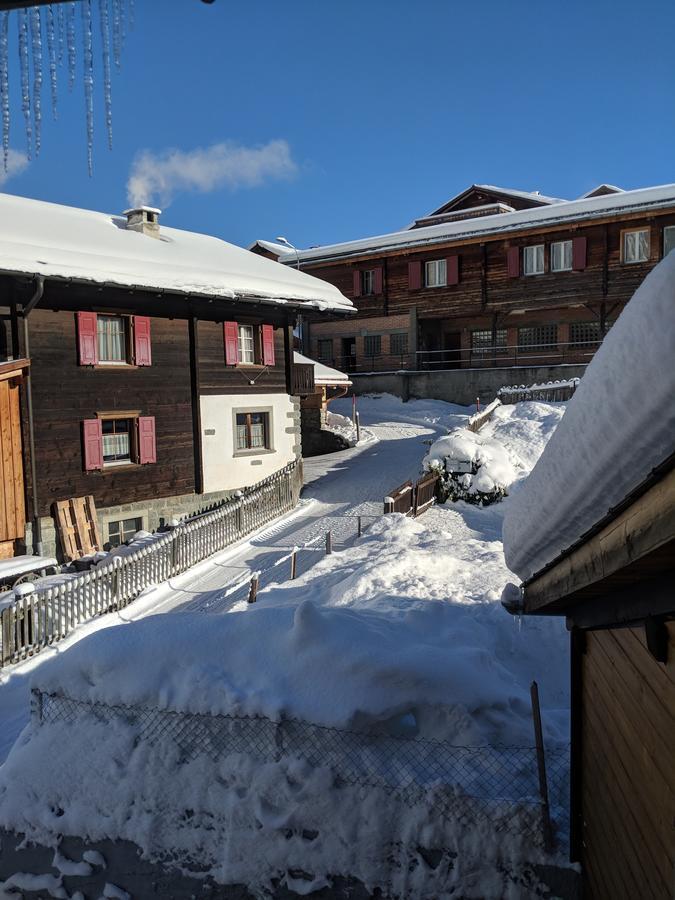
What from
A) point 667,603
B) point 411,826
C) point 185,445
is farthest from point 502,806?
point 185,445

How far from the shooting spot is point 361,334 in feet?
117

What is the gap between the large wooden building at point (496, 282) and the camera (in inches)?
1141

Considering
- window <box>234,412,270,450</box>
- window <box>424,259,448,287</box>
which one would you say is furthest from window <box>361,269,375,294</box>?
window <box>234,412,270,450</box>

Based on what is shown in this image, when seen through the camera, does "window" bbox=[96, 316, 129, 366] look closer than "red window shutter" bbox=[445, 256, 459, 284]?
Yes

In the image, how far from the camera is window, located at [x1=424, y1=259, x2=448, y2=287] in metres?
33.4

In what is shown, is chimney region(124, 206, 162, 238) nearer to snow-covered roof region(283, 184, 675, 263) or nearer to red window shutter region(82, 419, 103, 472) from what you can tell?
red window shutter region(82, 419, 103, 472)

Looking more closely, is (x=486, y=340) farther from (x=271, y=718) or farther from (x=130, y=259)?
(x=271, y=718)

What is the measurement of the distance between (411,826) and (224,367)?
1640cm

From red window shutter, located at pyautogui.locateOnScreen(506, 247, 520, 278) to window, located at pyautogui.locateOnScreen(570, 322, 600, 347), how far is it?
12.1 feet

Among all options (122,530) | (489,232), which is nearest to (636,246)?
(489,232)

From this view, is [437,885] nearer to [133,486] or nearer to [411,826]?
[411,826]

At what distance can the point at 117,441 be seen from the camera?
59.6 ft

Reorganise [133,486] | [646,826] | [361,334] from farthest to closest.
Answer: [361,334] < [133,486] < [646,826]

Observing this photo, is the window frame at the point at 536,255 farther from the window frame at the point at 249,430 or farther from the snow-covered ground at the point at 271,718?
the snow-covered ground at the point at 271,718
